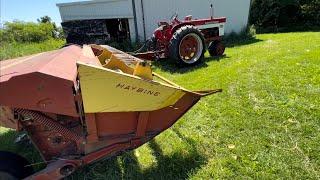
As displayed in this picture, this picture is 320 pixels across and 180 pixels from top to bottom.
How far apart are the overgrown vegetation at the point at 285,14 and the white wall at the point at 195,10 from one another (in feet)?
24.9

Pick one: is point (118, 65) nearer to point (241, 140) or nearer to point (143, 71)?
point (143, 71)

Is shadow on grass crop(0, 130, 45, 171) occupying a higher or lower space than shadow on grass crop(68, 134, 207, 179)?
lower

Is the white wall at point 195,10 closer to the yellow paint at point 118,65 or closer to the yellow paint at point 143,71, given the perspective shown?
the yellow paint at point 118,65

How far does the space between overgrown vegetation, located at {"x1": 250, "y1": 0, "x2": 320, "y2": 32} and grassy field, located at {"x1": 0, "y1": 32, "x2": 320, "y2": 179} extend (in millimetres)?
18666

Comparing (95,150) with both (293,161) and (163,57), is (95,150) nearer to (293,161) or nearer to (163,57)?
(293,161)

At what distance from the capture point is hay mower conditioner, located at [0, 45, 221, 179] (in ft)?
8.40

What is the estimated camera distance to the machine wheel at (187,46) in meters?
7.75

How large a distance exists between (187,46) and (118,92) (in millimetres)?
5635

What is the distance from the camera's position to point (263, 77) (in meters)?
5.67

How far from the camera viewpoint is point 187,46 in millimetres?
8227

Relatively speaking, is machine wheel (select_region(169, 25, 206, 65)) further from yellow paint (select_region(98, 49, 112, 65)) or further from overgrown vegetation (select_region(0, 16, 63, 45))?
overgrown vegetation (select_region(0, 16, 63, 45))

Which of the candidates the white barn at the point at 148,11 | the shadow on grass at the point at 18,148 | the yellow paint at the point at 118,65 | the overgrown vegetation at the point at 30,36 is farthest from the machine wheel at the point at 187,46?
the overgrown vegetation at the point at 30,36

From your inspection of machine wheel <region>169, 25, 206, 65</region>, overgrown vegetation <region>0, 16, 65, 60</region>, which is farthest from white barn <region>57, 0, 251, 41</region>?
Result: machine wheel <region>169, 25, 206, 65</region>

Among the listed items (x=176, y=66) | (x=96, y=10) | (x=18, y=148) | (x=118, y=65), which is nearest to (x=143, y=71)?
(x=118, y=65)
